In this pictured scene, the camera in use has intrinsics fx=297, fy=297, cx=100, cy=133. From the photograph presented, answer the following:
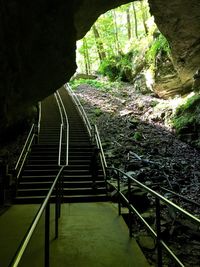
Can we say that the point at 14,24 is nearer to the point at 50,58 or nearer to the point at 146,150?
the point at 50,58

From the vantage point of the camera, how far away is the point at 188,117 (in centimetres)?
1212

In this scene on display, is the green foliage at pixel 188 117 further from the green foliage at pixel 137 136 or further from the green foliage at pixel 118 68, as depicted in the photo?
the green foliage at pixel 118 68

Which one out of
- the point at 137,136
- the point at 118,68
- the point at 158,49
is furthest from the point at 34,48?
the point at 118,68

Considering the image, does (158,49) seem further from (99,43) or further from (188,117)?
(99,43)

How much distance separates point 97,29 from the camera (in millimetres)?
30203

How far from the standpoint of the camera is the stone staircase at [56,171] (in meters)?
7.43

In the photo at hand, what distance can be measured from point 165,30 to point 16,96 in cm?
796

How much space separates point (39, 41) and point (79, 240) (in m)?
5.03

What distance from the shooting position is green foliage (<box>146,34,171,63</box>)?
16259mm

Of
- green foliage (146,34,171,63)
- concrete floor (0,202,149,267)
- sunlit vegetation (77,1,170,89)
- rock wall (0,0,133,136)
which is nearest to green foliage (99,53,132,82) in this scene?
sunlit vegetation (77,1,170,89)

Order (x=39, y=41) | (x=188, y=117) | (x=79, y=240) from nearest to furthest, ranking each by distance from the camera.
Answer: (x=79, y=240)
(x=39, y=41)
(x=188, y=117)

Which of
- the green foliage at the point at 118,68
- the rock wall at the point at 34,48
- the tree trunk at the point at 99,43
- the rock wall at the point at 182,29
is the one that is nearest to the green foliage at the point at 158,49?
the rock wall at the point at 182,29

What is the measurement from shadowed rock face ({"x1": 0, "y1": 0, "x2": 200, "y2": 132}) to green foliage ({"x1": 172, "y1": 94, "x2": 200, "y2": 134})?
130 inches

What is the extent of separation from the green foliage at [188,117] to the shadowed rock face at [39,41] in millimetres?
3304
